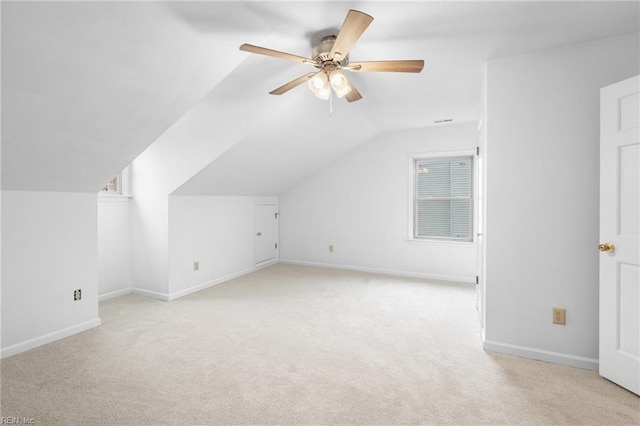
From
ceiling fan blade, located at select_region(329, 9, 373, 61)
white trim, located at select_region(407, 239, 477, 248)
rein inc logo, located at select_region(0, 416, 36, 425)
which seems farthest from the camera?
white trim, located at select_region(407, 239, 477, 248)

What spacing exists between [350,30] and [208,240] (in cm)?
349

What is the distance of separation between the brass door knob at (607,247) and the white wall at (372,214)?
258 cm

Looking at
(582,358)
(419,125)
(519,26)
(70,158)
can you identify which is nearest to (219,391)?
(70,158)

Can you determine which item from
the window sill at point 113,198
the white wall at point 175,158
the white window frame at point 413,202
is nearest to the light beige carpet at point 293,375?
the white wall at point 175,158

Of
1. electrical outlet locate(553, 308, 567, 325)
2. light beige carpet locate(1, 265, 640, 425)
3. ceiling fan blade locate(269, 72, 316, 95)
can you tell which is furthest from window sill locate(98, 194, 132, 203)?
electrical outlet locate(553, 308, 567, 325)

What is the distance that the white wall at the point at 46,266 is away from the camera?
2492 millimetres

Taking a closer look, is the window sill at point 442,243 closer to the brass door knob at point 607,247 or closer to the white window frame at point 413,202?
the white window frame at point 413,202

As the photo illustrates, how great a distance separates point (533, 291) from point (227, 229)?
151 inches

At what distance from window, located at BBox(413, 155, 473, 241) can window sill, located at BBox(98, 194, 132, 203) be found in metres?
4.13

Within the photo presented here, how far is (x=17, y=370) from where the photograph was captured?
88.9 inches

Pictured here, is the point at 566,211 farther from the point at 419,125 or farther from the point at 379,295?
the point at 419,125

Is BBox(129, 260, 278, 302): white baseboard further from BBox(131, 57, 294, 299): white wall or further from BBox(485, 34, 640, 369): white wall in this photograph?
BBox(485, 34, 640, 369): white wall

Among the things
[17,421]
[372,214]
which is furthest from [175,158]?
[372,214]

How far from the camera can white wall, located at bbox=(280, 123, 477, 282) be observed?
4863 mm
